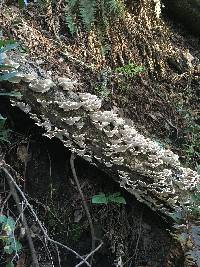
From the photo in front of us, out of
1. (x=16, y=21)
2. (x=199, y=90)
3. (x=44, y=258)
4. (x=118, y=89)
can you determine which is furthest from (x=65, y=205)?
(x=199, y=90)

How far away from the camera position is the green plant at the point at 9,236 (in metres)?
3.58

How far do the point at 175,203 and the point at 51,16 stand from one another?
2.87 m

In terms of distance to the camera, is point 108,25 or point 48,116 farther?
point 108,25

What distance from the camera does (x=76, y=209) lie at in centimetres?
436

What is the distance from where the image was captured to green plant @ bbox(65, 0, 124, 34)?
18.0 feet

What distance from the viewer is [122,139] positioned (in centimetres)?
410

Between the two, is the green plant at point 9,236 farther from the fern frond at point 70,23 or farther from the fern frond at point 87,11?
the fern frond at point 87,11

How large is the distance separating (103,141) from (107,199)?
1.88ft

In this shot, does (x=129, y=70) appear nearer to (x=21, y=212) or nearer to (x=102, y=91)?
(x=102, y=91)

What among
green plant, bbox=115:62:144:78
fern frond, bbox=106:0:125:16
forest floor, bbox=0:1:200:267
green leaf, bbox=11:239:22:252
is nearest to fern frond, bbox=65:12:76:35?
forest floor, bbox=0:1:200:267

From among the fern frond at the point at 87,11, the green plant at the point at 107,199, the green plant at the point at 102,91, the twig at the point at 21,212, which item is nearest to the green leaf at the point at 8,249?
the twig at the point at 21,212

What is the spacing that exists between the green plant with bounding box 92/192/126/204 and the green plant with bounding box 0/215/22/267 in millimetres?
826

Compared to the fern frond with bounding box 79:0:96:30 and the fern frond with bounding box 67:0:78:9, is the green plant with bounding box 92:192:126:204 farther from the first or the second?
the fern frond with bounding box 67:0:78:9

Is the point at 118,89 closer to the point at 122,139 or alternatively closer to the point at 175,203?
the point at 122,139
